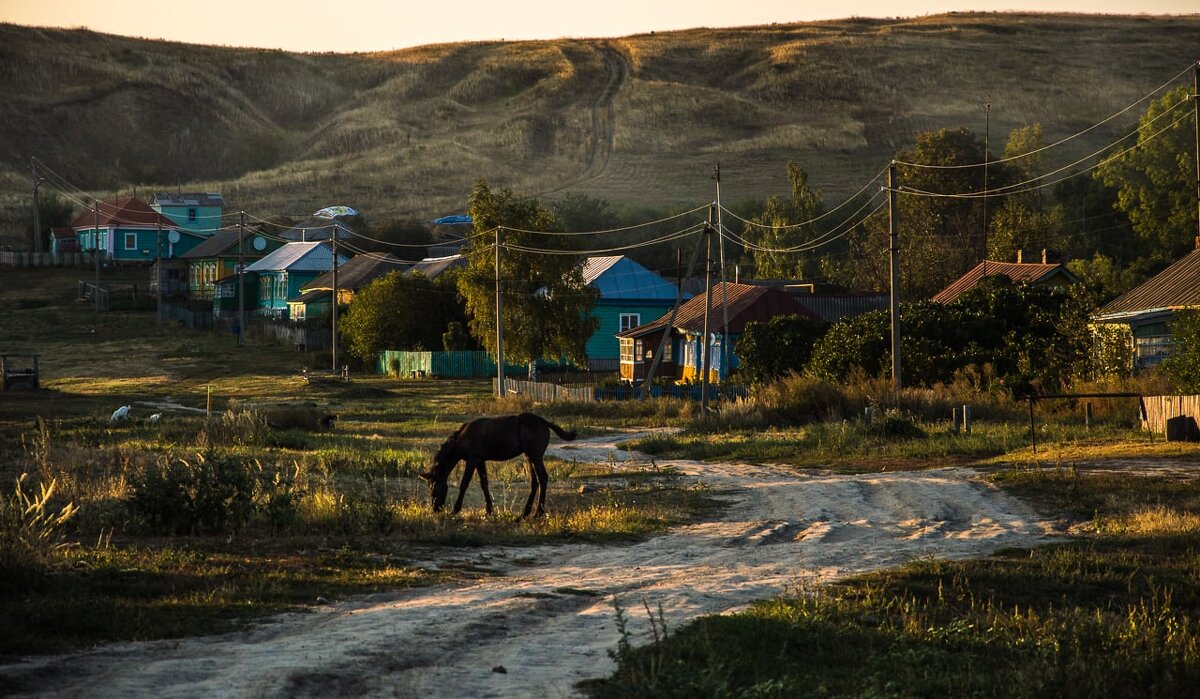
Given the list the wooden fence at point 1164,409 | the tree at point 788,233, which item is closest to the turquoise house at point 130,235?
the tree at point 788,233

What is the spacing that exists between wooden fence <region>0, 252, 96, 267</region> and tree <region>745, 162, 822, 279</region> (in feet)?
170

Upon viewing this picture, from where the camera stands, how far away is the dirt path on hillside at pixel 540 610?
9.54m

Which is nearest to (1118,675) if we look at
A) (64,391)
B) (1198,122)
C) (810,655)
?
(810,655)

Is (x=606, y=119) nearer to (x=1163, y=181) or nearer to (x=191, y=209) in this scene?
(x=191, y=209)

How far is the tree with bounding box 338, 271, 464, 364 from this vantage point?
72875 mm

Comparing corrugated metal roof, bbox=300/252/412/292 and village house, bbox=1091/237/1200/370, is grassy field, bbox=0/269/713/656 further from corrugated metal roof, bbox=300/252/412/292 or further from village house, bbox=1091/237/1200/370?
corrugated metal roof, bbox=300/252/412/292

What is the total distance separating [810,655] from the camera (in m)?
10.8

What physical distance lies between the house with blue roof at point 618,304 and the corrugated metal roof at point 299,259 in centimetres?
2592

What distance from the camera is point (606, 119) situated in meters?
171

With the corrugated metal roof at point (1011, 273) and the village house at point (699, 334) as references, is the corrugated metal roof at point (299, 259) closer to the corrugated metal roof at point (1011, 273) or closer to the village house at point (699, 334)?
the village house at point (699, 334)

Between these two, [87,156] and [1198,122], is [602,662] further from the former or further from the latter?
[87,156]

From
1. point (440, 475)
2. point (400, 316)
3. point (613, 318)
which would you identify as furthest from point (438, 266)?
point (440, 475)

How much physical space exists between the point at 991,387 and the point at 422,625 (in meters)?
32.4

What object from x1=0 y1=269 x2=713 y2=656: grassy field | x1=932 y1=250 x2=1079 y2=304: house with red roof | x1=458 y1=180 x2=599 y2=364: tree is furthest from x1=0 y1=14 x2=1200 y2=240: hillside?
x1=0 y1=269 x2=713 y2=656: grassy field
